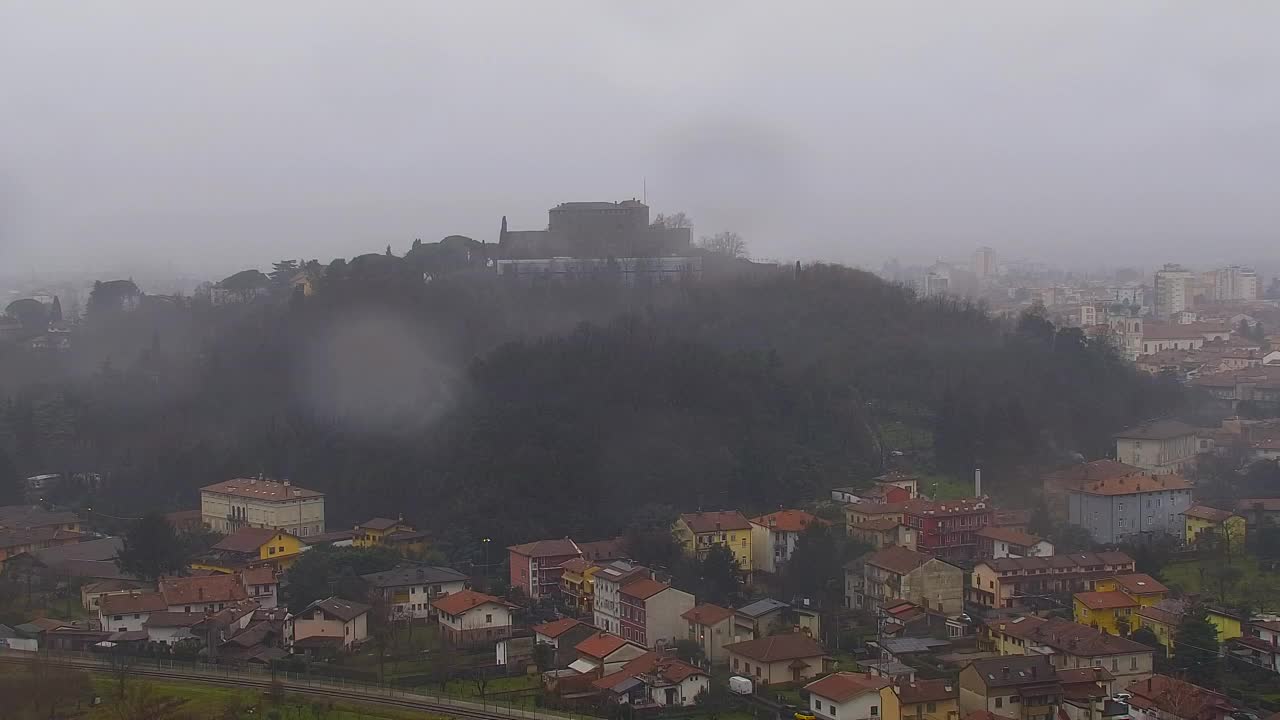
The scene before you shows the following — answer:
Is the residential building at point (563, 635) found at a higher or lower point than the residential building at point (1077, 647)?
lower

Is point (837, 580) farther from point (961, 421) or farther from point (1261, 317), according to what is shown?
point (1261, 317)

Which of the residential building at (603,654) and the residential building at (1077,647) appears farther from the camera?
the residential building at (603,654)

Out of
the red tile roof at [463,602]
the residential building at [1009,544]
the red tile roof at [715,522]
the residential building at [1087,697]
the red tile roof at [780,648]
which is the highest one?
the red tile roof at [715,522]

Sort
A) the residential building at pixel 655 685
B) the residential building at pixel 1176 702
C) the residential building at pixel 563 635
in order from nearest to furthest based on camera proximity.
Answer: the residential building at pixel 1176 702 < the residential building at pixel 655 685 < the residential building at pixel 563 635

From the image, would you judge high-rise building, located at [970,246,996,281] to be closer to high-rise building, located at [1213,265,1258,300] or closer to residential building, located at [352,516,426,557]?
high-rise building, located at [1213,265,1258,300]

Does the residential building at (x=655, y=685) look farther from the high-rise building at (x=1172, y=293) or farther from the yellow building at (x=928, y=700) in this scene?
the high-rise building at (x=1172, y=293)

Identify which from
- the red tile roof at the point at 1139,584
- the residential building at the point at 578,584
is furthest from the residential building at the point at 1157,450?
the residential building at the point at 578,584

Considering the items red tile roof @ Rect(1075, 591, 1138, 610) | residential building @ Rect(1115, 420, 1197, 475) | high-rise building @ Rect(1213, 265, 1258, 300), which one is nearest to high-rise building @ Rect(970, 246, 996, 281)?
high-rise building @ Rect(1213, 265, 1258, 300)
